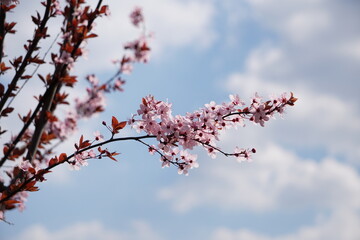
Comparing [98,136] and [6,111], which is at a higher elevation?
[6,111]

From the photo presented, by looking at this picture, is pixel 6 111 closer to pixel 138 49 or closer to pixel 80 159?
pixel 80 159

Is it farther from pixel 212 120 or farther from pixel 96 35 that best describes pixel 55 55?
pixel 212 120

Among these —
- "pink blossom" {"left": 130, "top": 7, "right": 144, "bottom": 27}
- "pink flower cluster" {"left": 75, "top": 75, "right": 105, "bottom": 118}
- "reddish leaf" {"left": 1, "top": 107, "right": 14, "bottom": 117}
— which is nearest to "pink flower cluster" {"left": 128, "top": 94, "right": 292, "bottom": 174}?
"reddish leaf" {"left": 1, "top": 107, "right": 14, "bottom": 117}

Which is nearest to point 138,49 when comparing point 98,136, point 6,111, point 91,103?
point 91,103

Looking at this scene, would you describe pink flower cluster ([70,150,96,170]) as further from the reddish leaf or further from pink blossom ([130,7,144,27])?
pink blossom ([130,7,144,27])

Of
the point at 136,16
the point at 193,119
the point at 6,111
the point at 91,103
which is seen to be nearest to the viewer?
the point at 193,119

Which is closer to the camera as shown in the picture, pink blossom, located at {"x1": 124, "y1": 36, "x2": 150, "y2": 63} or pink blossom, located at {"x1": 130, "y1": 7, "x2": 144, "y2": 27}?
pink blossom, located at {"x1": 124, "y1": 36, "x2": 150, "y2": 63}

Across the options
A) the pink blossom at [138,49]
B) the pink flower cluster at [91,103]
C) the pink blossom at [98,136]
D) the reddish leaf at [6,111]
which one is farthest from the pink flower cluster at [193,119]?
the pink blossom at [138,49]

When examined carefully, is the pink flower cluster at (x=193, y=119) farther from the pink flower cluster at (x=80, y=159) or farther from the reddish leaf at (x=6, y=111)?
the reddish leaf at (x=6, y=111)

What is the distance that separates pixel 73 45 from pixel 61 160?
4.57 feet

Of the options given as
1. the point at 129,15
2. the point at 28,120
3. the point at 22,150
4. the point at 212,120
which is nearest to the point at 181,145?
the point at 212,120

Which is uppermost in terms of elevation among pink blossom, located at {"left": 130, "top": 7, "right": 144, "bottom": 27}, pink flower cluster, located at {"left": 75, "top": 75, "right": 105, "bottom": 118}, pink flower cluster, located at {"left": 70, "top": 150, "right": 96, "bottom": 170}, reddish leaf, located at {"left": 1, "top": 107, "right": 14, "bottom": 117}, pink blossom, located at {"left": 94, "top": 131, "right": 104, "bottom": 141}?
pink blossom, located at {"left": 130, "top": 7, "right": 144, "bottom": 27}

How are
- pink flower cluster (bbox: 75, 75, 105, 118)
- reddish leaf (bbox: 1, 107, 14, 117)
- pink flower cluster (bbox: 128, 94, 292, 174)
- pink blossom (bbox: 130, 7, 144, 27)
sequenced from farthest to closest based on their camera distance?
pink blossom (bbox: 130, 7, 144, 27) < pink flower cluster (bbox: 75, 75, 105, 118) < reddish leaf (bbox: 1, 107, 14, 117) < pink flower cluster (bbox: 128, 94, 292, 174)

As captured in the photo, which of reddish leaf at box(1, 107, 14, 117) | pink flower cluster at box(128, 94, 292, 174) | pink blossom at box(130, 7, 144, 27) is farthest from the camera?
pink blossom at box(130, 7, 144, 27)
